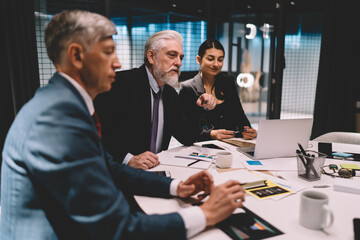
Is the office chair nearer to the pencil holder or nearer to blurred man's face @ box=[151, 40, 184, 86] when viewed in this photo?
the pencil holder

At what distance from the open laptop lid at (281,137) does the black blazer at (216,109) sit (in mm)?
888

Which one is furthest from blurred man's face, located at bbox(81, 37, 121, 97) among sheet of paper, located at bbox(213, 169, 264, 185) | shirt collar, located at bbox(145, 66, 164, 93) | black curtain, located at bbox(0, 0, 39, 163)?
black curtain, located at bbox(0, 0, 39, 163)

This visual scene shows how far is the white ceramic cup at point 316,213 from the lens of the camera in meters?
0.85

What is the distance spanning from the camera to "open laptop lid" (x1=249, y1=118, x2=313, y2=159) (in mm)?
1495

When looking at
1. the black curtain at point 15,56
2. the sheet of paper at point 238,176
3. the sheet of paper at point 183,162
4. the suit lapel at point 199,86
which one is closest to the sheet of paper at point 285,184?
the sheet of paper at point 238,176

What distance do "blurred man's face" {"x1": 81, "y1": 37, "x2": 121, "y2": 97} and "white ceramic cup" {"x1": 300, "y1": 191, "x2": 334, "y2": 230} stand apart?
78cm

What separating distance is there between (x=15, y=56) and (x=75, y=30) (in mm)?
1771

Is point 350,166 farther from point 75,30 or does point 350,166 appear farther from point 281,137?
point 75,30

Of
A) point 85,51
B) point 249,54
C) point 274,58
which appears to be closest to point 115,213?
point 85,51

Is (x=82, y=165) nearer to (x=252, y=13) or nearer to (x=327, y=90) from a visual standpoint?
(x=327, y=90)

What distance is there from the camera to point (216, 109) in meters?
2.62

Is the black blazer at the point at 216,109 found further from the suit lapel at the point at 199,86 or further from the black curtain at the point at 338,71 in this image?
the black curtain at the point at 338,71

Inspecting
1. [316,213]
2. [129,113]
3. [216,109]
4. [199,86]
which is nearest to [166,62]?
[129,113]

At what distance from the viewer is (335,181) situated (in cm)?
123
